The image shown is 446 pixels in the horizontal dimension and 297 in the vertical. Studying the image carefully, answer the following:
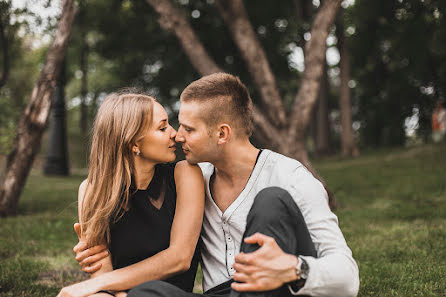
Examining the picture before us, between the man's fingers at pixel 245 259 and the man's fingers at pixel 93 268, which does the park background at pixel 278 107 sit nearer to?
the man's fingers at pixel 93 268

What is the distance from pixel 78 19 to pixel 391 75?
13.7 metres

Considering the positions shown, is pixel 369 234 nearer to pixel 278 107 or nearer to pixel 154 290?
pixel 278 107

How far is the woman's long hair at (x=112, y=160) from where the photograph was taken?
9.94 feet

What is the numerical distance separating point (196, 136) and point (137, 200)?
560 millimetres

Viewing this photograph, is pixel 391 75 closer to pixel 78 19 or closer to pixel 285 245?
pixel 78 19

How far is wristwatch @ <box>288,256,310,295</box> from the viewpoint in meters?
2.40

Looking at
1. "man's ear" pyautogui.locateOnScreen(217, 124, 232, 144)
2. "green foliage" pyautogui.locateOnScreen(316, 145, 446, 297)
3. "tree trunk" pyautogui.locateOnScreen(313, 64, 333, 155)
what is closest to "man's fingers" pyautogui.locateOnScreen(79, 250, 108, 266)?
"man's ear" pyautogui.locateOnScreen(217, 124, 232, 144)

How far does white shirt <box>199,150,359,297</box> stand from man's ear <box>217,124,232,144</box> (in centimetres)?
26

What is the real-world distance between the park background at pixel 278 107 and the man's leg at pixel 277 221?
1.90m

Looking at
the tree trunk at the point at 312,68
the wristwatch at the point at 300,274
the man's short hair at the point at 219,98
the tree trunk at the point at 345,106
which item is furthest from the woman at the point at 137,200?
the tree trunk at the point at 345,106

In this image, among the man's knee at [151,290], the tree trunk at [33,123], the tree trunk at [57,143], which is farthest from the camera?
the tree trunk at [57,143]

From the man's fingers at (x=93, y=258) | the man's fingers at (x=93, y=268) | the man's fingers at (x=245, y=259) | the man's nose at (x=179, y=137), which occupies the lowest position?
the man's fingers at (x=93, y=268)

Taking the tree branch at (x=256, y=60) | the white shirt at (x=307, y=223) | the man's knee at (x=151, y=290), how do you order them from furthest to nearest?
the tree branch at (x=256, y=60) → the man's knee at (x=151, y=290) → the white shirt at (x=307, y=223)

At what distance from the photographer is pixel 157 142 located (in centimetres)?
314
